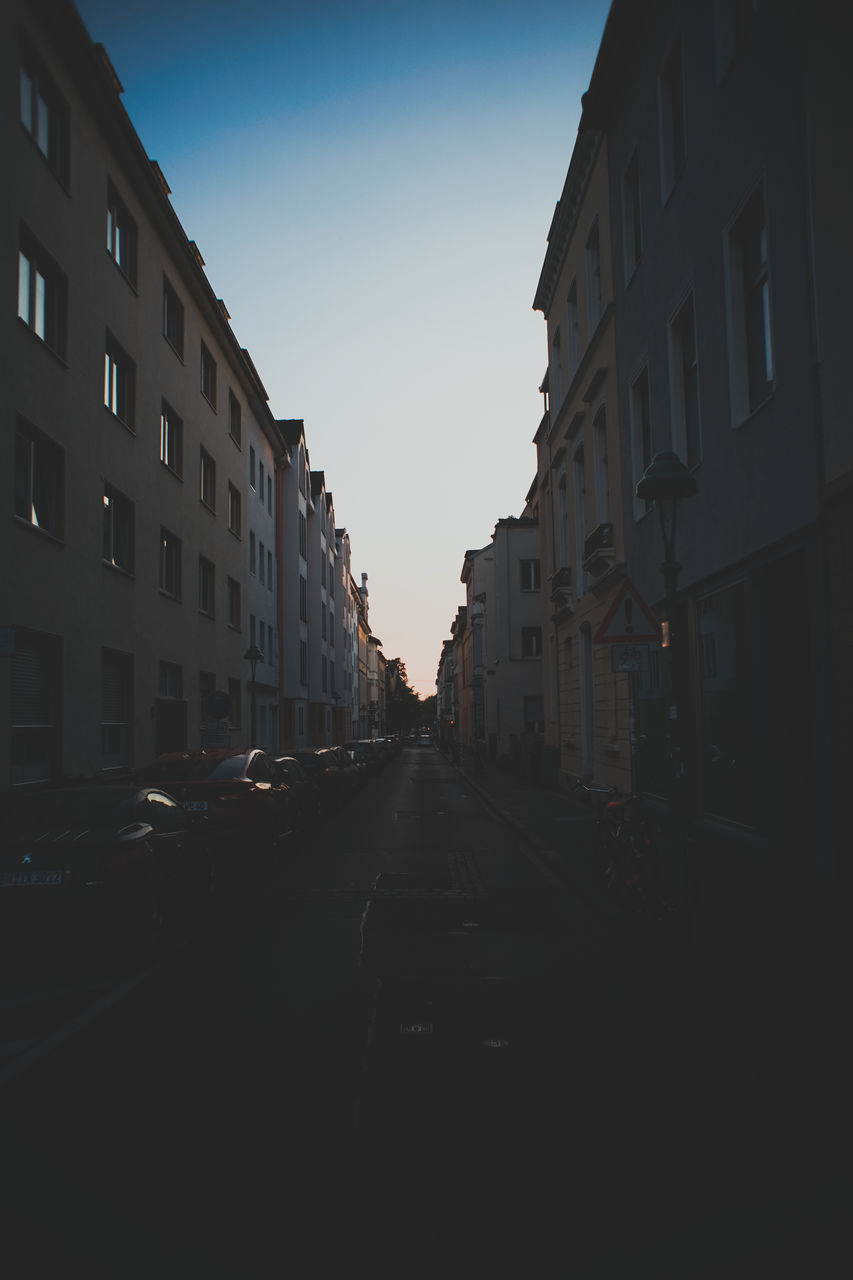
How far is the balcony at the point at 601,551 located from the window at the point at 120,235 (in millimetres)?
10727

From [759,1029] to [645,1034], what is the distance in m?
0.62

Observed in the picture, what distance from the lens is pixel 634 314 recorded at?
54.4 feet

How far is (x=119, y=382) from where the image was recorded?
745 inches

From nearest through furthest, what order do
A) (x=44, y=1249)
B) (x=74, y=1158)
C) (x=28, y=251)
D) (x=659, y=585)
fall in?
(x=44, y=1249)
(x=74, y=1158)
(x=28, y=251)
(x=659, y=585)

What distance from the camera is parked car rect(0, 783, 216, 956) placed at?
269 inches

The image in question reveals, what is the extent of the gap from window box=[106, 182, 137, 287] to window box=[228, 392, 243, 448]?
1048 centimetres

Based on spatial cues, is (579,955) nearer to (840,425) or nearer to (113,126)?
(840,425)

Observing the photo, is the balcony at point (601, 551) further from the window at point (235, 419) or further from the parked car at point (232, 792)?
the window at point (235, 419)

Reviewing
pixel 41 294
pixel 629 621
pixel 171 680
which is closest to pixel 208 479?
pixel 171 680

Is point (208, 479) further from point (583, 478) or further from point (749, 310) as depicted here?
point (749, 310)

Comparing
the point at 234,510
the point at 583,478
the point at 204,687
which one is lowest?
the point at 204,687

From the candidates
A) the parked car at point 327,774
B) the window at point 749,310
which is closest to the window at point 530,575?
the parked car at point 327,774

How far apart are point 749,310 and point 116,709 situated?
42.4 feet

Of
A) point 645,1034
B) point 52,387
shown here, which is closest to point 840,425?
point 645,1034
